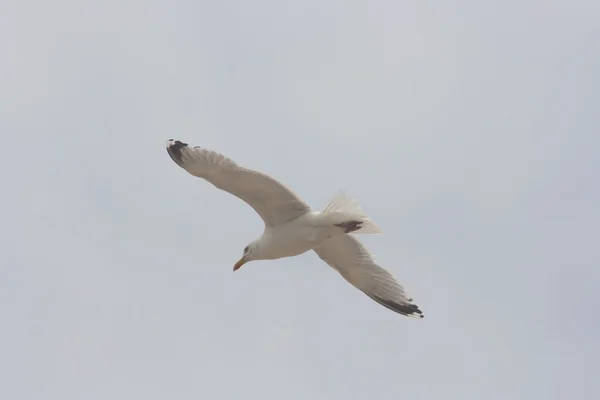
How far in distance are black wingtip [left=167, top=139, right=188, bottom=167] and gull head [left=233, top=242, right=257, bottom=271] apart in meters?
1.73

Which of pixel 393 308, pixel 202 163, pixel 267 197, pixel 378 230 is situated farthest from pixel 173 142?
pixel 393 308

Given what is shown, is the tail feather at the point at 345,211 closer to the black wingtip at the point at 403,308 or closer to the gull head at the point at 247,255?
the gull head at the point at 247,255

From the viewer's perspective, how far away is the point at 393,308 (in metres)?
13.6

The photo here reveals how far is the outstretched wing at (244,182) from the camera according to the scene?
11609 mm

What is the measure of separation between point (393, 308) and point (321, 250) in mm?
1205

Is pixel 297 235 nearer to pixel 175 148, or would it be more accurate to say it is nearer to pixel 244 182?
pixel 244 182

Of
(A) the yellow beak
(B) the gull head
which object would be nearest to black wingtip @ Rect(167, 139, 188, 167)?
(B) the gull head

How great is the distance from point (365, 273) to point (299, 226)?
4.59 feet

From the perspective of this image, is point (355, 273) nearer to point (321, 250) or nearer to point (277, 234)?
point (321, 250)

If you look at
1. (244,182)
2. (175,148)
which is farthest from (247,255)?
(175,148)

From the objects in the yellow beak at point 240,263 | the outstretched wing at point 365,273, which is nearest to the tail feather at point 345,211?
the outstretched wing at point 365,273

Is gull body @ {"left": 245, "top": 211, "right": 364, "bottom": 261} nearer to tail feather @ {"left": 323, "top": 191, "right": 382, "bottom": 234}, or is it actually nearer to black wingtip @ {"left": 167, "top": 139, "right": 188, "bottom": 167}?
tail feather @ {"left": 323, "top": 191, "right": 382, "bottom": 234}

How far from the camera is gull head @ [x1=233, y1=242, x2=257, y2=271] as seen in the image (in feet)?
42.4

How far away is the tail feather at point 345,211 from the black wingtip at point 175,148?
1.81m
